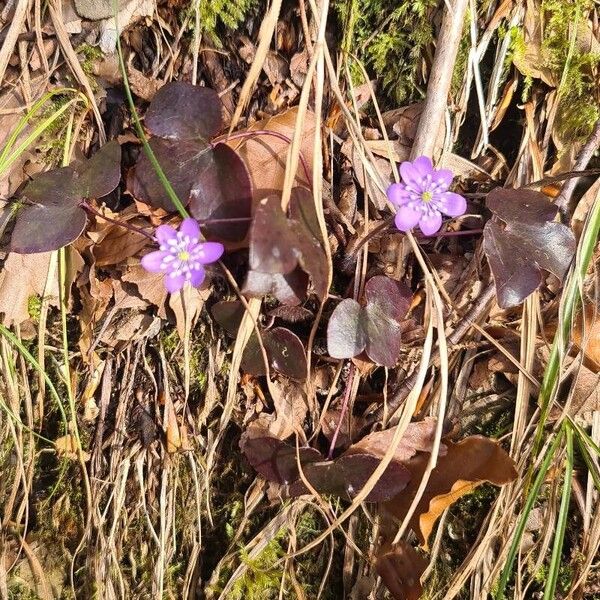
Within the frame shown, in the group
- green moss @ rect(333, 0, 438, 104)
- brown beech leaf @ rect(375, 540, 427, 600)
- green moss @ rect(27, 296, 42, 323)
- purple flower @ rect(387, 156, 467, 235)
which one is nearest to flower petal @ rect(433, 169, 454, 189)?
purple flower @ rect(387, 156, 467, 235)

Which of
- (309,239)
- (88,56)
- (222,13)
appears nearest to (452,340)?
(309,239)

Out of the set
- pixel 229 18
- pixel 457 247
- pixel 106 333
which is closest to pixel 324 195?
pixel 457 247

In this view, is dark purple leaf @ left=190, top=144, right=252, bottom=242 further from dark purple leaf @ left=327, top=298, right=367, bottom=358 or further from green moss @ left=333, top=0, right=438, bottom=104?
green moss @ left=333, top=0, right=438, bottom=104

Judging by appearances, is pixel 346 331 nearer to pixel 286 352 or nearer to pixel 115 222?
pixel 286 352

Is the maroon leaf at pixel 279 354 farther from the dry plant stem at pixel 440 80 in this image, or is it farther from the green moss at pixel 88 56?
the green moss at pixel 88 56

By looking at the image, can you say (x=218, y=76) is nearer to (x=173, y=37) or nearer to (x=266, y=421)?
(x=173, y=37)

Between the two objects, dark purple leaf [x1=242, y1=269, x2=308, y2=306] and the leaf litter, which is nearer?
dark purple leaf [x1=242, y1=269, x2=308, y2=306]
